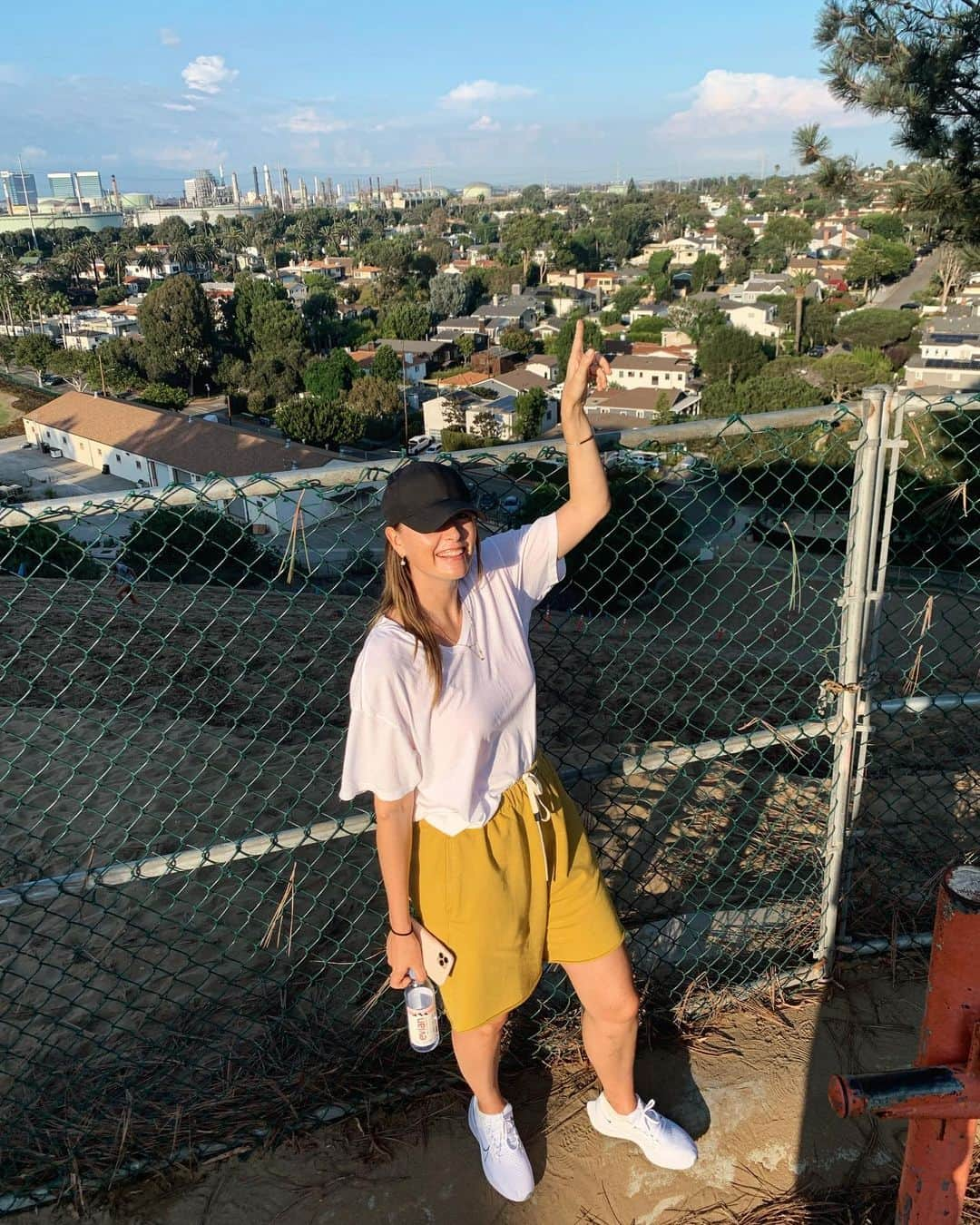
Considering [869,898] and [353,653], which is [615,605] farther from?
[869,898]

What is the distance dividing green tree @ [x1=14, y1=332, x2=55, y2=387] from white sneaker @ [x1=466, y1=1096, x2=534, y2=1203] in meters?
52.0

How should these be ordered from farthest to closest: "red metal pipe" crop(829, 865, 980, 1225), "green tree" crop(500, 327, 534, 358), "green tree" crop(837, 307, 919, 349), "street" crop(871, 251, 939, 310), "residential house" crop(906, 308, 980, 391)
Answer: "street" crop(871, 251, 939, 310), "green tree" crop(500, 327, 534, 358), "green tree" crop(837, 307, 919, 349), "residential house" crop(906, 308, 980, 391), "red metal pipe" crop(829, 865, 980, 1225)

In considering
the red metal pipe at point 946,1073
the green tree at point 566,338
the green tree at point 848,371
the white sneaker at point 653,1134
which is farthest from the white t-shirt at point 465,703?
the green tree at point 566,338

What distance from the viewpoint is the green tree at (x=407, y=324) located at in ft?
181

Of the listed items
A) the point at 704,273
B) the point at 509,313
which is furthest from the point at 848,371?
the point at 704,273

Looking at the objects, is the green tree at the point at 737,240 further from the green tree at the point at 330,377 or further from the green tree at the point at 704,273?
the green tree at the point at 330,377

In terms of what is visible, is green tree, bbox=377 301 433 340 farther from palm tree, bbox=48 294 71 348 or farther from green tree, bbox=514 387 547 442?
green tree, bbox=514 387 547 442

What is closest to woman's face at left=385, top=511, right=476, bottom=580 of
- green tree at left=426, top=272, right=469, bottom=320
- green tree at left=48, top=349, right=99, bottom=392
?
green tree at left=48, top=349, right=99, bottom=392

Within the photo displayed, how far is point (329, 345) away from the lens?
55625mm

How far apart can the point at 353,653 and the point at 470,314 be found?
60320 millimetres

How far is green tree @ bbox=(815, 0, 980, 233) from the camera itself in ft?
26.6

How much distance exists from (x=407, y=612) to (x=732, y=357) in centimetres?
4093

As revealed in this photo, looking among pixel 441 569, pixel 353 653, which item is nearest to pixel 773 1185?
pixel 441 569

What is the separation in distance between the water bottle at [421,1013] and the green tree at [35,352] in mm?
51996
